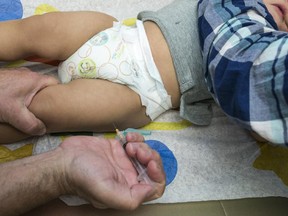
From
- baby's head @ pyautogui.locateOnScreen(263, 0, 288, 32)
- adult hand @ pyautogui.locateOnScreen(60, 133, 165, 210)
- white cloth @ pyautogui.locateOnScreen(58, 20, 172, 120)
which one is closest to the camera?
adult hand @ pyautogui.locateOnScreen(60, 133, 165, 210)

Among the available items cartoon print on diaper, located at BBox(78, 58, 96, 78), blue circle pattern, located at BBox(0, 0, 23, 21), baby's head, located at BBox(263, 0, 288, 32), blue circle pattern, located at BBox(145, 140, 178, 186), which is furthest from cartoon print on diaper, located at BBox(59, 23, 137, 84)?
baby's head, located at BBox(263, 0, 288, 32)

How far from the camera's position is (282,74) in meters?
0.78

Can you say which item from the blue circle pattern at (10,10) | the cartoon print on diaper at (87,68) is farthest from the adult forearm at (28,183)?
the blue circle pattern at (10,10)

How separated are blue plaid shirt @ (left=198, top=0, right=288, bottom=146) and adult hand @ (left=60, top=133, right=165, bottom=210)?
24cm

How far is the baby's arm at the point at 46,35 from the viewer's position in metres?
1.00

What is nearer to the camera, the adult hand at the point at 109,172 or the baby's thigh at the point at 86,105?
the adult hand at the point at 109,172

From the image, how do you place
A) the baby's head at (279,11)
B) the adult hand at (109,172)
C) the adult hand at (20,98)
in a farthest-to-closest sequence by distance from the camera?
the baby's head at (279,11), the adult hand at (20,98), the adult hand at (109,172)

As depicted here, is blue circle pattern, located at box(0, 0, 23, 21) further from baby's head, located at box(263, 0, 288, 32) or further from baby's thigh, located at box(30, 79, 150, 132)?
baby's head, located at box(263, 0, 288, 32)

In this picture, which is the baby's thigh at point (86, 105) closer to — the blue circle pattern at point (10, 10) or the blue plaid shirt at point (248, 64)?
the blue plaid shirt at point (248, 64)

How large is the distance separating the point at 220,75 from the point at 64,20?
1.58 ft

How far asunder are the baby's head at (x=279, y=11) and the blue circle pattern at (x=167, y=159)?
0.54m

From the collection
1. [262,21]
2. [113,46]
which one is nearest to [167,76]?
[113,46]

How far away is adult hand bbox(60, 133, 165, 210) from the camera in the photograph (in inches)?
29.8

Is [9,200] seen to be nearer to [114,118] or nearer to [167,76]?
[114,118]
